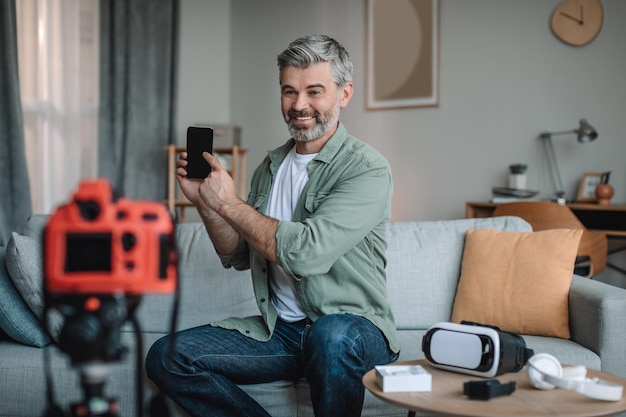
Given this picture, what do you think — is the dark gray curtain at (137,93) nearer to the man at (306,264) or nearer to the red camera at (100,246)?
the man at (306,264)

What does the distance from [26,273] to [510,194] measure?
292 cm

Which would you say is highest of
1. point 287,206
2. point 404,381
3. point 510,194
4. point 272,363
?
point 287,206

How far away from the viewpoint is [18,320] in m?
2.10

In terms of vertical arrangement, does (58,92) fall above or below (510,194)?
above

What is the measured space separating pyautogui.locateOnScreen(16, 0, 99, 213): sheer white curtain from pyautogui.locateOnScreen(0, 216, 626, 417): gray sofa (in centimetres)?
178

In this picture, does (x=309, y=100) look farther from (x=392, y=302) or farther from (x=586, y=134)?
(x=586, y=134)

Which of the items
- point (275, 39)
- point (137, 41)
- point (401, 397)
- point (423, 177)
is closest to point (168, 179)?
point (137, 41)

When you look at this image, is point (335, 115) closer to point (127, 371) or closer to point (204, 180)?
point (204, 180)

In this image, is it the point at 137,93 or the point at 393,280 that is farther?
the point at 137,93

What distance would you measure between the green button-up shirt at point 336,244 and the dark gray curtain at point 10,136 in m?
2.25

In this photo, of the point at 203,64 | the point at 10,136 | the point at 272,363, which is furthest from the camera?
the point at 203,64

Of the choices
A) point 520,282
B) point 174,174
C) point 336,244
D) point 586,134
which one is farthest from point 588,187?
point 336,244

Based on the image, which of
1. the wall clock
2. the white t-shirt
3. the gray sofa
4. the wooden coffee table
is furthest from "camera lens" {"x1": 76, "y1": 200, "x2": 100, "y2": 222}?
the wall clock

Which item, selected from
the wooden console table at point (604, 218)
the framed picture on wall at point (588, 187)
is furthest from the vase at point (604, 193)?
the framed picture on wall at point (588, 187)
